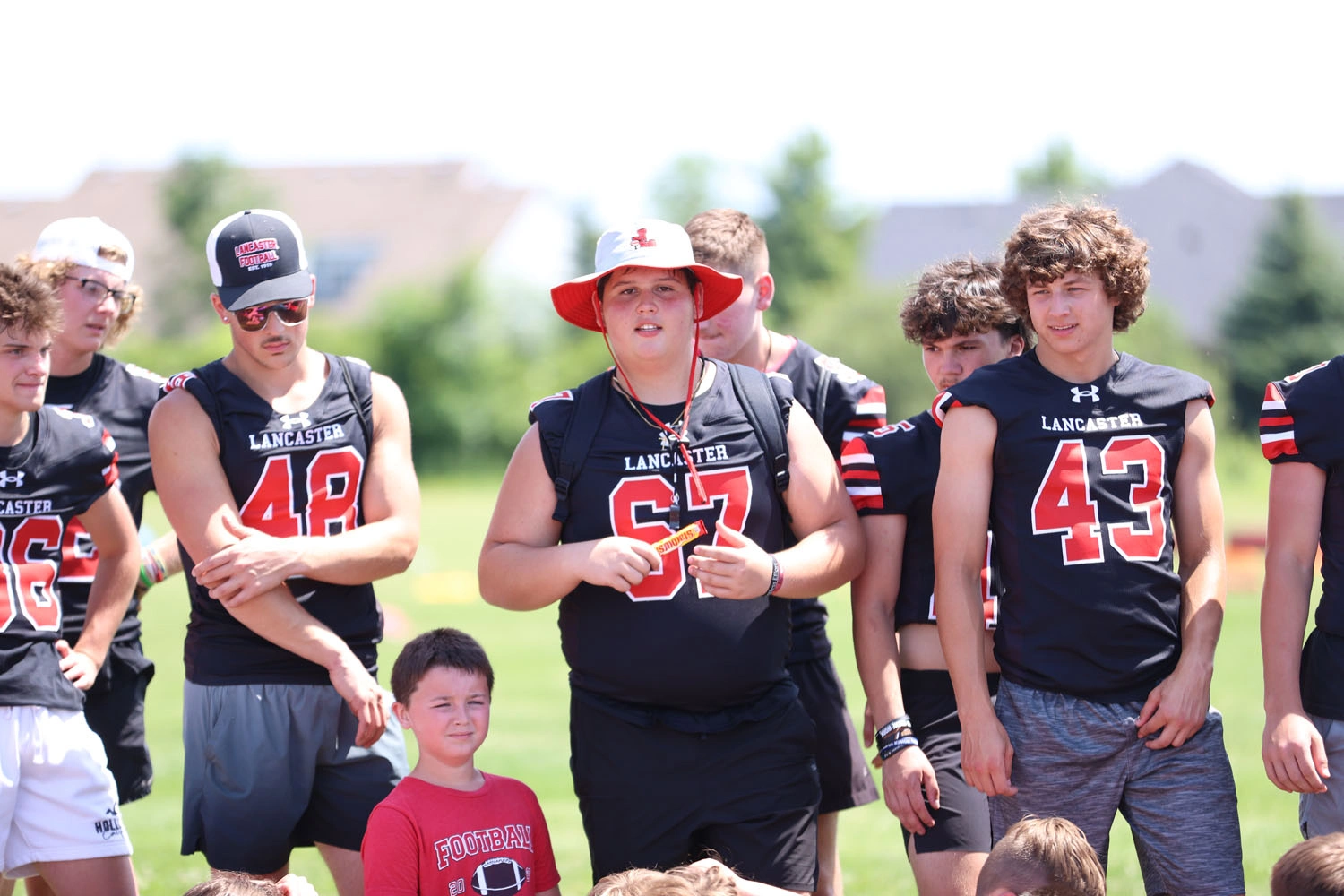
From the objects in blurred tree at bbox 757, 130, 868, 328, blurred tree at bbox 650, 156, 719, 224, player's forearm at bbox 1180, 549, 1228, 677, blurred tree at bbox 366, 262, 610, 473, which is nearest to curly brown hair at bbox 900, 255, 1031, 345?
player's forearm at bbox 1180, 549, 1228, 677

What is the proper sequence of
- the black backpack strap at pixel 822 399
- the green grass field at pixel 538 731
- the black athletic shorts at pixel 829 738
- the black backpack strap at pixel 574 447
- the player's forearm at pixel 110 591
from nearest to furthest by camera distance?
the black backpack strap at pixel 574 447, the player's forearm at pixel 110 591, the black athletic shorts at pixel 829 738, the black backpack strap at pixel 822 399, the green grass field at pixel 538 731

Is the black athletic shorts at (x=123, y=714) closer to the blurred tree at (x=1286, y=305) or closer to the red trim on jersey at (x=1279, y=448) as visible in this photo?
the red trim on jersey at (x=1279, y=448)

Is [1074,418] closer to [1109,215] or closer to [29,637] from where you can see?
[1109,215]

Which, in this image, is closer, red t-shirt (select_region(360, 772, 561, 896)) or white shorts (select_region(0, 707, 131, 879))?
red t-shirt (select_region(360, 772, 561, 896))

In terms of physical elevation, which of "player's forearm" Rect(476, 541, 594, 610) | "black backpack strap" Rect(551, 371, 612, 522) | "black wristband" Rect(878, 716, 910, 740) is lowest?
"black wristband" Rect(878, 716, 910, 740)

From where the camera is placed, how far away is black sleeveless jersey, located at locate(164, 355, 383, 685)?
14.2 feet

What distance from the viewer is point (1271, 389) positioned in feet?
13.0

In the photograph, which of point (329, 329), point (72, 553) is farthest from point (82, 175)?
point (72, 553)

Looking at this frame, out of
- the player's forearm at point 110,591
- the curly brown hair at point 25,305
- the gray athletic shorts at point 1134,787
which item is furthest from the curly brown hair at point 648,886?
the curly brown hair at point 25,305

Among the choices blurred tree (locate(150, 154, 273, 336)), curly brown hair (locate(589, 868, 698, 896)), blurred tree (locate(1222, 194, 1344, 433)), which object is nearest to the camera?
curly brown hair (locate(589, 868, 698, 896))

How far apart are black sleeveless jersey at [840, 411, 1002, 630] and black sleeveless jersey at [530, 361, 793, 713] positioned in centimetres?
36

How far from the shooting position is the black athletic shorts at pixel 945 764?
4.12m

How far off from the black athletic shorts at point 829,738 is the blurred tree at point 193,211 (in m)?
53.6

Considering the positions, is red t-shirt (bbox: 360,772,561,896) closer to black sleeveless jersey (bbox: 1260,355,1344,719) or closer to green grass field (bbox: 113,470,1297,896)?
black sleeveless jersey (bbox: 1260,355,1344,719)
